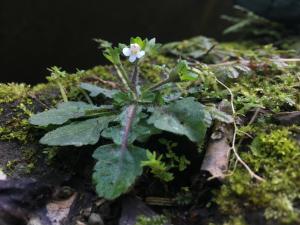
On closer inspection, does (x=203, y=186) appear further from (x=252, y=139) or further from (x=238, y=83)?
(x=238, y=83)

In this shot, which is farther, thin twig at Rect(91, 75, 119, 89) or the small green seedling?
thin twig at Rect(91, 75, 119, 89)

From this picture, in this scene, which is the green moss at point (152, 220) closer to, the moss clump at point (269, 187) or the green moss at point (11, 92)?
the moss clump at point (269, 187)

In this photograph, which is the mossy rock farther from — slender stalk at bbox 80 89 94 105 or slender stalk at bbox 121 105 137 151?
slender stalk at bbox 121 105 137 151

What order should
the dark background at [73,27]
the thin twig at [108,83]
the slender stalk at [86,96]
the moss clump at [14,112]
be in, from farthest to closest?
the dark background at [73,27]
the thin twig at [108,83]
the slender stalk at [86,96]
the moss clump at [14,112]

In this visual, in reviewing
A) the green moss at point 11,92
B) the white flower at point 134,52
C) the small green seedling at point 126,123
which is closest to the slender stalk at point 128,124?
the small green seedling at point 126,123

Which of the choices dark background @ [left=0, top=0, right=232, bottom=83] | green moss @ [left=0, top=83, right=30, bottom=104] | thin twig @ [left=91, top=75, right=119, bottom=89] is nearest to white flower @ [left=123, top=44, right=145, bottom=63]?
thin twig @ [left=91, top=75, right=119, bottom=89]

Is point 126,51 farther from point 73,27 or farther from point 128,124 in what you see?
point 73,27

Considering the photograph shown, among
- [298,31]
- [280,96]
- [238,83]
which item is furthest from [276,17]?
[280,96]
